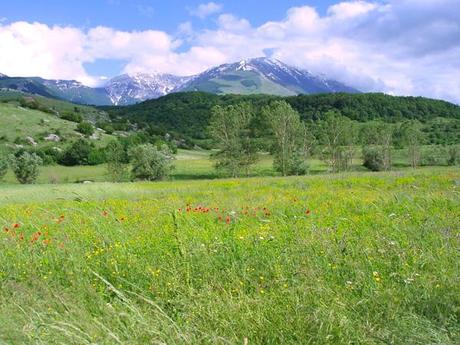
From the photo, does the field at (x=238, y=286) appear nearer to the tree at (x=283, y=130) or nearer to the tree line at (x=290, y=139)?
the tree line at (x=290, y=139)

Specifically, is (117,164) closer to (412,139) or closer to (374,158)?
(374,158)

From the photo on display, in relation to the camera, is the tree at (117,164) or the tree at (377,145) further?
the tree at (377,145)

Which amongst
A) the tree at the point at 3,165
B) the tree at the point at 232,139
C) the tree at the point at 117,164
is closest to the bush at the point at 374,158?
the tree at the point at 232,139

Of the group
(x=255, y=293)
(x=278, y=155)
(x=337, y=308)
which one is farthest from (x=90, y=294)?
(x=278, y=155)

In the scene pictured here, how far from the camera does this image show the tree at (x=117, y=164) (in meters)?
78.1

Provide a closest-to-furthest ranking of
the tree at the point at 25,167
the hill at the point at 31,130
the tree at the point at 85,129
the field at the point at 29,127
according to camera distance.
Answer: the tree at the point at 25,167, the hill at the point at 31,130, the field at the point at 29,127, the tree at the point at 85,129

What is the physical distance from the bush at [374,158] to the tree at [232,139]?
1107 inches

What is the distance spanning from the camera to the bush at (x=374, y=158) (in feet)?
293

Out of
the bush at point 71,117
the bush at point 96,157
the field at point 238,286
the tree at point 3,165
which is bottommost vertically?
the bush at point 96,157

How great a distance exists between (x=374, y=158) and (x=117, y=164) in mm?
53082

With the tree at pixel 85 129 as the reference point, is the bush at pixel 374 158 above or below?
below

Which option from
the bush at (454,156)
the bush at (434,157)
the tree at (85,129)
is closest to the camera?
the bush at (454,156)

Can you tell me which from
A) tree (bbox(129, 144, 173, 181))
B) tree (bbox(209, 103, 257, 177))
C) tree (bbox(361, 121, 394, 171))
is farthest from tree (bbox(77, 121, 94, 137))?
tree (bbox(361, 121, 394, 171))

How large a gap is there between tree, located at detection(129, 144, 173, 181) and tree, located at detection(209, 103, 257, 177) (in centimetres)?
1062
